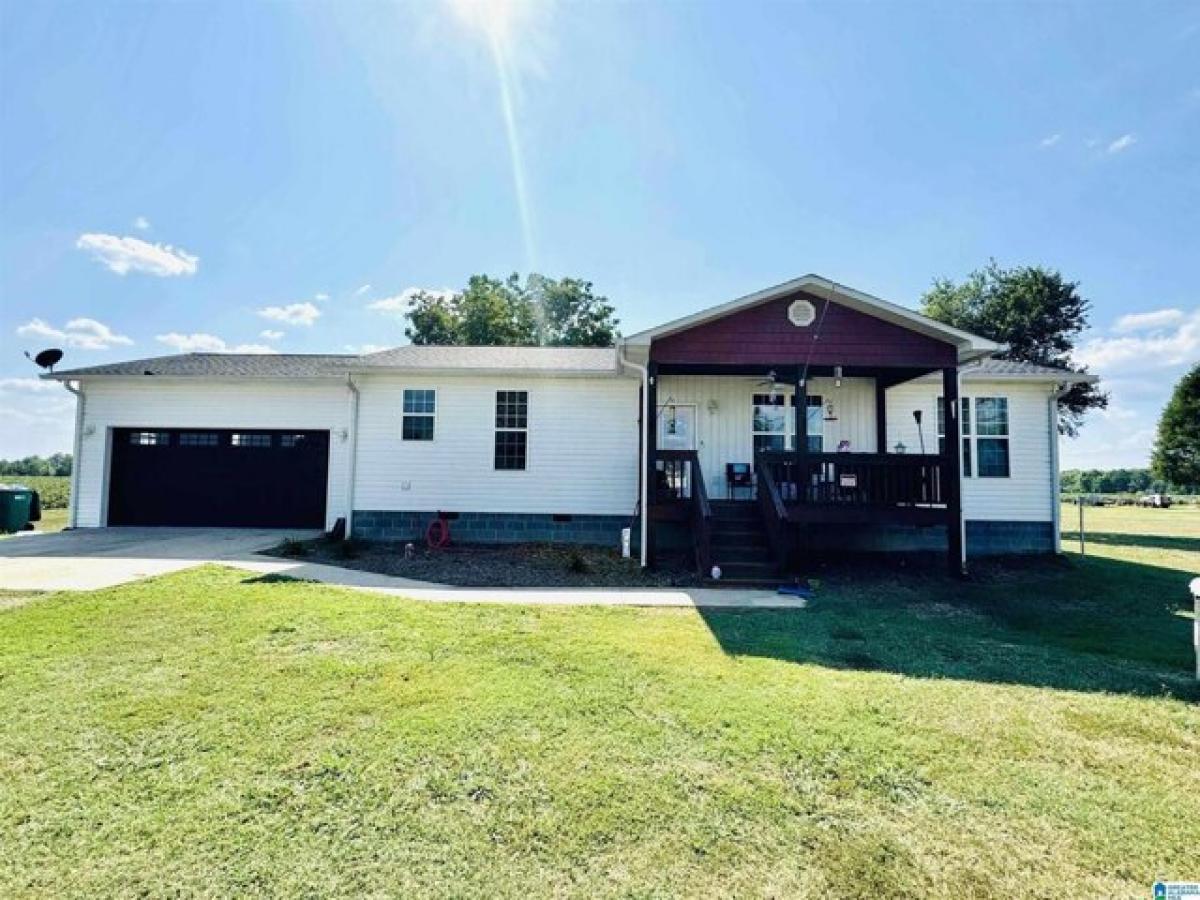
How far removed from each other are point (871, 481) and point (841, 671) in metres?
5.46

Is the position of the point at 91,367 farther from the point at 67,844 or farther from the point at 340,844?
the point at 340,844

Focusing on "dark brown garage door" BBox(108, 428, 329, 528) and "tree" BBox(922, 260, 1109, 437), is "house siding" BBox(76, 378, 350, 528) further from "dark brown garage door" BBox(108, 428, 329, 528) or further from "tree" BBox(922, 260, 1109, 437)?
"tree" BBox(922, 260, 1109, 437)

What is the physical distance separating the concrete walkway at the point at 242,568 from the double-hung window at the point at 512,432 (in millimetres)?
3909

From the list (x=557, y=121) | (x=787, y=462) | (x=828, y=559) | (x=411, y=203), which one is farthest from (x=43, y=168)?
(x=828, y=559)

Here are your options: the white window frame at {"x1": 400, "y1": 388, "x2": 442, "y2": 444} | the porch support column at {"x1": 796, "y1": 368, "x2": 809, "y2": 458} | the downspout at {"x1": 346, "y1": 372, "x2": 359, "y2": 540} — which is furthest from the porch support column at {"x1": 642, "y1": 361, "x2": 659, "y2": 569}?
the downspout at {"x1": 346, "y1": 372, "x2": 359, "y2": 540}

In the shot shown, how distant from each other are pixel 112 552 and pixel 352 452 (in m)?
4.24

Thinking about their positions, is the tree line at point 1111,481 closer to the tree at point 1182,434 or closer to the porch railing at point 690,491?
the tree at point 1182,434

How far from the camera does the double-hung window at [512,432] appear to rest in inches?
454

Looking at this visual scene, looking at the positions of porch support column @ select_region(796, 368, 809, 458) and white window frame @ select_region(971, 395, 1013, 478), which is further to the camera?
white window frame @ select_region(971, 395, 1013, 478)

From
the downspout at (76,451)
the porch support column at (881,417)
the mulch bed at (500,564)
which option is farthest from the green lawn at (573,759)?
the downspout at (76,451)

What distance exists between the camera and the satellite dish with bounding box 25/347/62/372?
12391mm

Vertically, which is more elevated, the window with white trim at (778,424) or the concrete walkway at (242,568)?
the window with white trim at (778,424)

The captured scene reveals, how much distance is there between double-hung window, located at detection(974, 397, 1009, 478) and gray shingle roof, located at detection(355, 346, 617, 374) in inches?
315

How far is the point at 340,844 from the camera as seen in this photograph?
2.48 m
